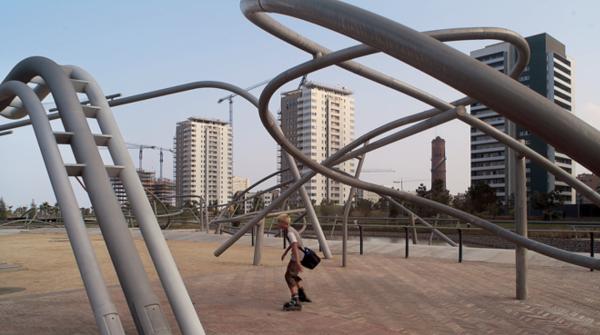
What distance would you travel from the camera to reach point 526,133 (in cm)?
6256

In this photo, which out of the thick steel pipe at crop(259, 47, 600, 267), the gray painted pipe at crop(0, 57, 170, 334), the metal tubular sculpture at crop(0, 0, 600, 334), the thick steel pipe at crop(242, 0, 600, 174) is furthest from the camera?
the thick steel pipe at crop(259, 47, 600, 267)

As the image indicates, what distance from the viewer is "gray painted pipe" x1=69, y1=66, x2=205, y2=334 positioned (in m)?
4.79

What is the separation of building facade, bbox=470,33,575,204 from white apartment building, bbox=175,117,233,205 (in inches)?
1462

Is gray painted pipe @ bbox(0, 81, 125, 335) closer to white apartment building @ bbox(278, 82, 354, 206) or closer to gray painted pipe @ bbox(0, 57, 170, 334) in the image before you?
gray painted pipe @ bbox(0, 57, 170, 334)

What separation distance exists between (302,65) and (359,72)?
9.69 ft

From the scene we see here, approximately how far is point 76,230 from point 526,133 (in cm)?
6466

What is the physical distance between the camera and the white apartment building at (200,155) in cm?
7900

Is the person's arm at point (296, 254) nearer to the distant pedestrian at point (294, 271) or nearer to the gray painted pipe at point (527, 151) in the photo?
the distant pedestrian at point (294, 271)

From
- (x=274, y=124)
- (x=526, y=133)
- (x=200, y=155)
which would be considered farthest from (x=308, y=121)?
(x=274, y=124)

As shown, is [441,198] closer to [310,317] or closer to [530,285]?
[530,285]

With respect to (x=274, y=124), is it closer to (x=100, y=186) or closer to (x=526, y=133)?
(x=100, y=186)

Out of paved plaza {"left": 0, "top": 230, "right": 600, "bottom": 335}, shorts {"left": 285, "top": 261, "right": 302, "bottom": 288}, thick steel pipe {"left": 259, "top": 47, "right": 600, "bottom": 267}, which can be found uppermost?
thick steel pipe {"left": 259, "top": 47, "right": 600, "bottom": 267}

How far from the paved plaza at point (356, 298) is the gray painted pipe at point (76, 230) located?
229 centimetres

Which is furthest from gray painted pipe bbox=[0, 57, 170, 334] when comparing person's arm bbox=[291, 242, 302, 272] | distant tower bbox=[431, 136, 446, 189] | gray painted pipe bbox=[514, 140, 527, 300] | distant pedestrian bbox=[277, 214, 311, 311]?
distant tower bbox=[431, 136, 446, 189]
